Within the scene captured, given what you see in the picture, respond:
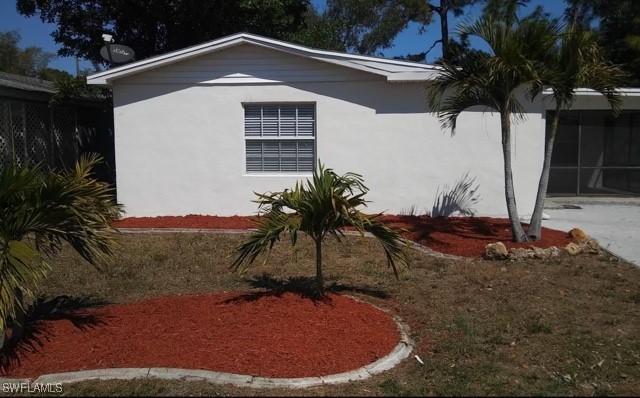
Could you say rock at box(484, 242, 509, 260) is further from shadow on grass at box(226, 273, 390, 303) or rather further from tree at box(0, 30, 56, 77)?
tree at box(0, 30, 56, 77)

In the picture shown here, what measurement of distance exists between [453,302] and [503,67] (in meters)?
3.56

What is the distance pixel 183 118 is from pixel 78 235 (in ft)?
22.6

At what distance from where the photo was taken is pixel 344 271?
25.8 ft

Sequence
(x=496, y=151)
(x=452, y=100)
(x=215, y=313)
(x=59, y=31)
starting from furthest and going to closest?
1. (x=59, y=31)
2. (x=496, y=151)
3. (x=452, y=100)
4. (x=215, y=313)

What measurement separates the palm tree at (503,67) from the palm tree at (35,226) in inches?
224

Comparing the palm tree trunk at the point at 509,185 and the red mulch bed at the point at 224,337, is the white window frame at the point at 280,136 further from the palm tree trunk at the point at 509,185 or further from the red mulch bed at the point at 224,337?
the red mulch bed at the point at 224,337

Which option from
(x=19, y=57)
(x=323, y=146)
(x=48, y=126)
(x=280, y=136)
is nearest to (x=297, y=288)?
(x=323, y=146)

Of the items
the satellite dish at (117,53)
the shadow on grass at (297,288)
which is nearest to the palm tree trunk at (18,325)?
the shadow on grass at (297,288)

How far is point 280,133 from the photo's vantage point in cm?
1170

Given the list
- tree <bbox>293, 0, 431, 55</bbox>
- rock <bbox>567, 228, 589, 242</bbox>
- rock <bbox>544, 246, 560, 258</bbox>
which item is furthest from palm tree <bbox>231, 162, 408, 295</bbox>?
tree <bbox>293, 0, 431, 55</bbox>

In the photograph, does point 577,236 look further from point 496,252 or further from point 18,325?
point 18,325

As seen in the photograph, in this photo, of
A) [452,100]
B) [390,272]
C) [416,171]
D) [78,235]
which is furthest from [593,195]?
[78,235]

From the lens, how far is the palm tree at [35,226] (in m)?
4.54

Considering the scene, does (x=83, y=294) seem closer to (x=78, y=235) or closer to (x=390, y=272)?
(x=78, y=235)
